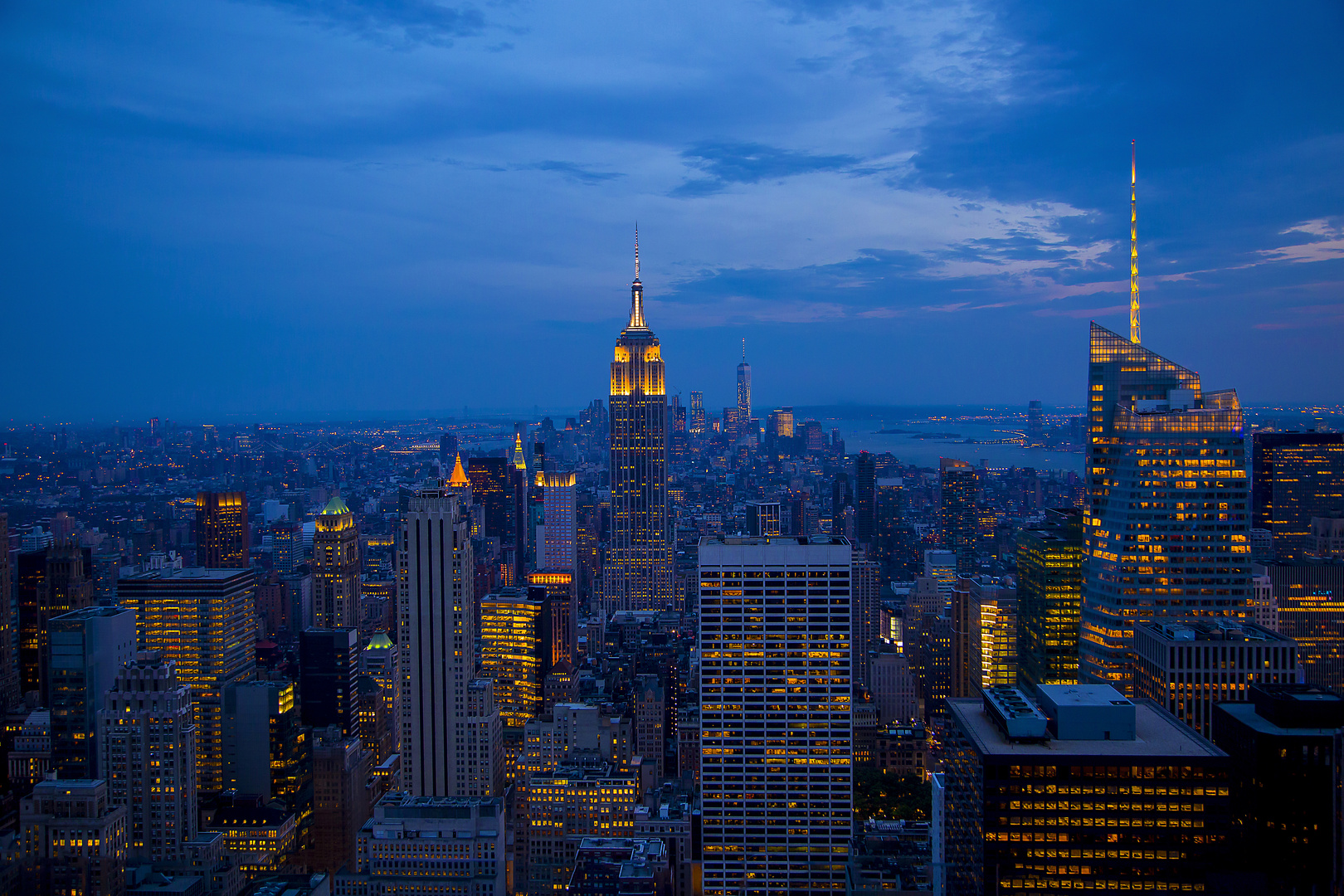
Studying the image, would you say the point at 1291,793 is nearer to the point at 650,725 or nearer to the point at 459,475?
the point at 650,725

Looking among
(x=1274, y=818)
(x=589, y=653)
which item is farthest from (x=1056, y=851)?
(x=589, y=653)

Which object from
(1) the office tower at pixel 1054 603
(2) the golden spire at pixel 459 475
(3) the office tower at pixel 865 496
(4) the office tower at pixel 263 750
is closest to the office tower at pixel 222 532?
(4) the office tower at pixel 263 750

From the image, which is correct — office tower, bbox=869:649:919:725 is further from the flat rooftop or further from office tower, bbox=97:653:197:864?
office tower, bbox=97:653:197:864

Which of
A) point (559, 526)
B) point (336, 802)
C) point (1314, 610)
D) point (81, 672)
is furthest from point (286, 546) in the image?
point (1314, 610)

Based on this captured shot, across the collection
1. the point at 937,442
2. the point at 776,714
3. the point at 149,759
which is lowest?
the point at 149,759

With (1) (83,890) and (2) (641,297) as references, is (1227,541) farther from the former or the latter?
(2) (641,297)

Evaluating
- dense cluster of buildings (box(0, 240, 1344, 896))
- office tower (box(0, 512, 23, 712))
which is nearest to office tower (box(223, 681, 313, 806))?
dense cluster of buildings (box(0, 240, 1344, 896))

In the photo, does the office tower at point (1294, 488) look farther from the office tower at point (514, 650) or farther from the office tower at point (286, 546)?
the office tower at point (286, 546)
